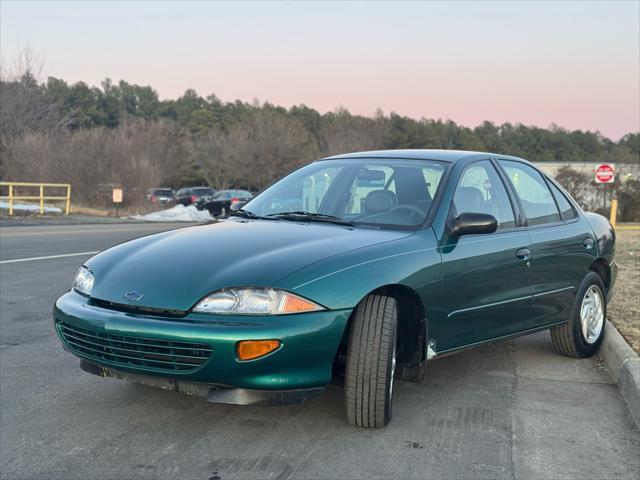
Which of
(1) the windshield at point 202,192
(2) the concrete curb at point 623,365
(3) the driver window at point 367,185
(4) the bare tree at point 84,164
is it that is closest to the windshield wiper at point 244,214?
(3) the driver window at point 367,185

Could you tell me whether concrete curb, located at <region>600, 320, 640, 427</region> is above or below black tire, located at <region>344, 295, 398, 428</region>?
below

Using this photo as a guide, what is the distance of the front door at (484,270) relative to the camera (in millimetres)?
3902

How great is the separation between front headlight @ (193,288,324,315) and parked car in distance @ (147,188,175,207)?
90.9ft

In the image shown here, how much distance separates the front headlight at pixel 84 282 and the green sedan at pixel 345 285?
1 centimetres

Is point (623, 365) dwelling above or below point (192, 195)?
below

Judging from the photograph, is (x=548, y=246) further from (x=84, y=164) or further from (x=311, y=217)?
(x=84, y=164)

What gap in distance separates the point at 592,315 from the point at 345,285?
2922 millimetres

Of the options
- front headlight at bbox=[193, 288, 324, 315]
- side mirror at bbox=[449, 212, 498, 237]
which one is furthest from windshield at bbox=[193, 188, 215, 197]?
front headlight at bbox=[193, 288, 324, 315]

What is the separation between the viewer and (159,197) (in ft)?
120

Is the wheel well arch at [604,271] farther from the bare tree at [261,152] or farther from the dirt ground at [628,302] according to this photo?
the bare tree at [261,152]

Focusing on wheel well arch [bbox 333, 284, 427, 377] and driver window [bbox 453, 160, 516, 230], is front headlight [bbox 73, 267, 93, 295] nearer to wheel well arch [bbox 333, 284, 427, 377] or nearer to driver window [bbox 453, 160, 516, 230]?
wheel well arch [bbox 333, 284, 427, 377]

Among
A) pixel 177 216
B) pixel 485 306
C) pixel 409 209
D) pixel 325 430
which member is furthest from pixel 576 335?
pixel 177 216

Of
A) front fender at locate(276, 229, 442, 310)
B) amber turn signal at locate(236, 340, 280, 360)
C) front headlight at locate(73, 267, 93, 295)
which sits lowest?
amber turn signal at locate(236, 340, 280, 360)

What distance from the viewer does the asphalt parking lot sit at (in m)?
3.05
